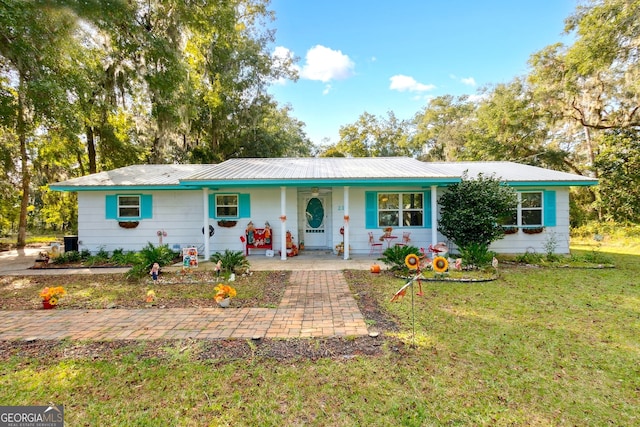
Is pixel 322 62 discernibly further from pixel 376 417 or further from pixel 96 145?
pixel 376 417

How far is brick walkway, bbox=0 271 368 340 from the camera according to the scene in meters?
3.78

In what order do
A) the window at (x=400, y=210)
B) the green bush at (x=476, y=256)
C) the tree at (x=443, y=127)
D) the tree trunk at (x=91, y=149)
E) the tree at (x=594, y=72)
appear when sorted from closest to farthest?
the green bush at (x=476, y=256) < the window at (x=400, y=210) < the tree at (x=594, y=72) < the tree trunk at (x=91, y=149) < the tree at (x=443, y=127)

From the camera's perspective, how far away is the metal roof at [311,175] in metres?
8.13

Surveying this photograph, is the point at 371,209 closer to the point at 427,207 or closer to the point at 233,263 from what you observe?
the point at 427,207

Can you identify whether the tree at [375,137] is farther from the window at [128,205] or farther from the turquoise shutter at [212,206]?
the window at [128,205]

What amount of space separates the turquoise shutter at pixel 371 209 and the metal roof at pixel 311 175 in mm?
882

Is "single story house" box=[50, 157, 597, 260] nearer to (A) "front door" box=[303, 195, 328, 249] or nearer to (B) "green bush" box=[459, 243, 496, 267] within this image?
(A) "front door" box=[303, 195, 328, 249]

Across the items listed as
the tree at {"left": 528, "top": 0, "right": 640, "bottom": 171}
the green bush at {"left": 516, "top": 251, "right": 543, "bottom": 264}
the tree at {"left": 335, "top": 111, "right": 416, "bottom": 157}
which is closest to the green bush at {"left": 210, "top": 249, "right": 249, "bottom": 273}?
the green bush at {"left": 516, "top": 251, "right": 543, "bottom": 264}

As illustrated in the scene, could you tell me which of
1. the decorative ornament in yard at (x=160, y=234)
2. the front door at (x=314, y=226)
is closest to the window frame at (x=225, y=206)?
the decorative ornament in yard at (x=160, y=234)

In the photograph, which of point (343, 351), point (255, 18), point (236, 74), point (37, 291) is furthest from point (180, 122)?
point (343, 351)

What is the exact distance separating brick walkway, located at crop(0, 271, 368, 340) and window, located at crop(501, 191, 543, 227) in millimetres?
7567

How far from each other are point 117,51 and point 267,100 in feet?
30.4

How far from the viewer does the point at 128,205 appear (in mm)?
9891

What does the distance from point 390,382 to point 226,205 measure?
27.4 ft
